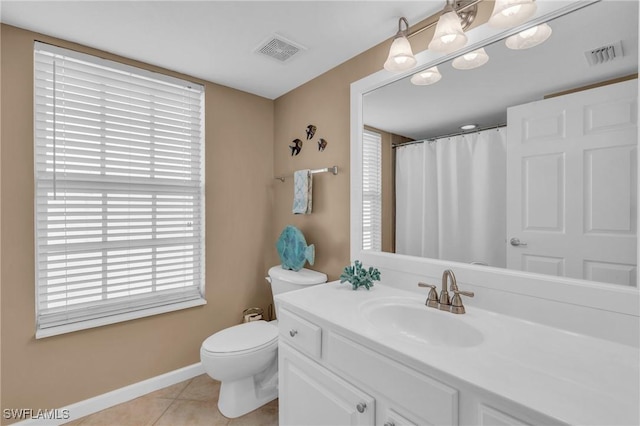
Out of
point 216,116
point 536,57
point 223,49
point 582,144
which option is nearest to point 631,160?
point 582,144

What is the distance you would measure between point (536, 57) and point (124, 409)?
2.84 m

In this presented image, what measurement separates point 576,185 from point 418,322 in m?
0.79

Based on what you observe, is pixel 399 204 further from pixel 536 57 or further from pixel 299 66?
pixel 299 66

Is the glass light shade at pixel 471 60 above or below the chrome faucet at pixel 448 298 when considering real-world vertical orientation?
above

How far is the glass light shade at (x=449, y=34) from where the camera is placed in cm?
125

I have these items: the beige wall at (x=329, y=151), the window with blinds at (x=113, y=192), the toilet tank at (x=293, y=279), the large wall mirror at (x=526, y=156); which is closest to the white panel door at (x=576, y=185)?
the large wall mirror at (x=526, y=156)

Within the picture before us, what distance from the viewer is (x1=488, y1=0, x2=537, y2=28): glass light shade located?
3.59 feet

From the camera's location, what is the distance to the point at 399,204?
1.69m

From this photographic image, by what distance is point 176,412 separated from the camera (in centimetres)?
184

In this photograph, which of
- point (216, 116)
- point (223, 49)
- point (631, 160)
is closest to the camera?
point (631, 160)

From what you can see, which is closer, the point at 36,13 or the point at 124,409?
the point at 36,13

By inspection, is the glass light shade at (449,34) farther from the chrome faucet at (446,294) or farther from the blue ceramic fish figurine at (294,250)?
the blue ceramic fish figurine at (294,250)

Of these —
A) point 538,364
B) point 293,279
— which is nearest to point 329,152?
point 293,279

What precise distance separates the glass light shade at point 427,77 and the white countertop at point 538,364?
43.7 inches
